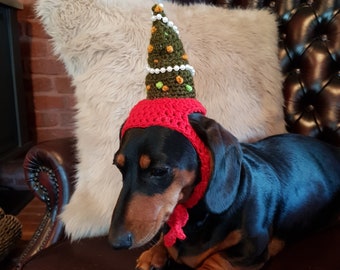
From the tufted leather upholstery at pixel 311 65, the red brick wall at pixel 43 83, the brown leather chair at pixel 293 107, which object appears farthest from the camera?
the red brick wall at pixel 43 83

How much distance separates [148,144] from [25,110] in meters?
1.40

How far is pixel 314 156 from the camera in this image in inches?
40.3

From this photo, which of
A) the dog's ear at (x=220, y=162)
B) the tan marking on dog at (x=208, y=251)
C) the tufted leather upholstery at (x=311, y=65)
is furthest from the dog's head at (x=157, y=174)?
the tufted leather upholstery at (x=311, y=65)

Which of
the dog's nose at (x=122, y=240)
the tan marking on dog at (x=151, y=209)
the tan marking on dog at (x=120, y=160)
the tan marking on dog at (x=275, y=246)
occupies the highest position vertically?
the tan marking on dog at (x=120, y=160)

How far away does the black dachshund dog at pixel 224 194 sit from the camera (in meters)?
0.71

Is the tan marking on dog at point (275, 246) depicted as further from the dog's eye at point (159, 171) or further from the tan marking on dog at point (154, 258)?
the dog's eye at point (159, 171)

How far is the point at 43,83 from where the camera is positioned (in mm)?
1963

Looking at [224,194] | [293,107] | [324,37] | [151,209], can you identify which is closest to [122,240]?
[151,209]

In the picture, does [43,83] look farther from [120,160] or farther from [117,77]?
[120,160]

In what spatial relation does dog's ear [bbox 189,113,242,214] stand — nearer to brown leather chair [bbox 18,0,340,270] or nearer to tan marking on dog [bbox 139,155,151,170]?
tan marking on dog [bbox 139,155,151,170]

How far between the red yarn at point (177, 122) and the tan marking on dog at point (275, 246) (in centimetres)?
23

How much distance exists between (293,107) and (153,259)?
67 centimetres

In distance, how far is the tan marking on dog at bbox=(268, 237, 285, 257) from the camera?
0.91 metres

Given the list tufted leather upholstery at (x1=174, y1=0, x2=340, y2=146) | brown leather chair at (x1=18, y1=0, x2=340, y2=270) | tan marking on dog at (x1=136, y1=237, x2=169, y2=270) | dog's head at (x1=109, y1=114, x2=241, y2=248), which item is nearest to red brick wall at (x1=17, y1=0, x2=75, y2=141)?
brown leather chair at (x1=18, y1=0, x2=340, y2=270)
